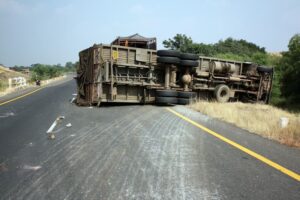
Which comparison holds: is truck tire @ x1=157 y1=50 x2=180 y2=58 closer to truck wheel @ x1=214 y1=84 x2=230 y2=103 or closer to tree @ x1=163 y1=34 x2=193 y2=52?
truck wheel @ x1=214 y1=84 x2=230 y2=103

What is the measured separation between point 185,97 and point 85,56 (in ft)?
18.7

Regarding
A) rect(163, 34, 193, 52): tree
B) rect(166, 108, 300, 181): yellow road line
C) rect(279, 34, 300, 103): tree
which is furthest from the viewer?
rect(163, 34, 193, 52): tree

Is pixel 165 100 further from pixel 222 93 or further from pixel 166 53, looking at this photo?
pixel 222 93

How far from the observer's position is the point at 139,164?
15.3 ft

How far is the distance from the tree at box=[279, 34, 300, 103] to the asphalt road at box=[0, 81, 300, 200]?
16.1 metres

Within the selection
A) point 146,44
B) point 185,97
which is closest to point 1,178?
point 185,97

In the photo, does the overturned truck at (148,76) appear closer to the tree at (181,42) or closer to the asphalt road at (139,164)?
the asphalt road at (139,164)

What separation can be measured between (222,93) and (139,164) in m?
11.8

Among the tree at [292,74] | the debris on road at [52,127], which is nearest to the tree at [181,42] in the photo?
the tree at [292,74]

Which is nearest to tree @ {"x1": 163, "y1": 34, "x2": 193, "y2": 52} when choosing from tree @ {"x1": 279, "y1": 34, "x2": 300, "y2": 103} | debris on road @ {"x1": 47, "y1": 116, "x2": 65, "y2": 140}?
tree @ {"x1": 279, "y1": 34, "x2": 300, "y2": 103}

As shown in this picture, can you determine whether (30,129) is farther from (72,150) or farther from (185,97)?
(185,97)

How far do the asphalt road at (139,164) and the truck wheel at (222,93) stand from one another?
7626mm

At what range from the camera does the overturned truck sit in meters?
12.7

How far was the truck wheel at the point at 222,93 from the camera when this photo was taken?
15106mm
